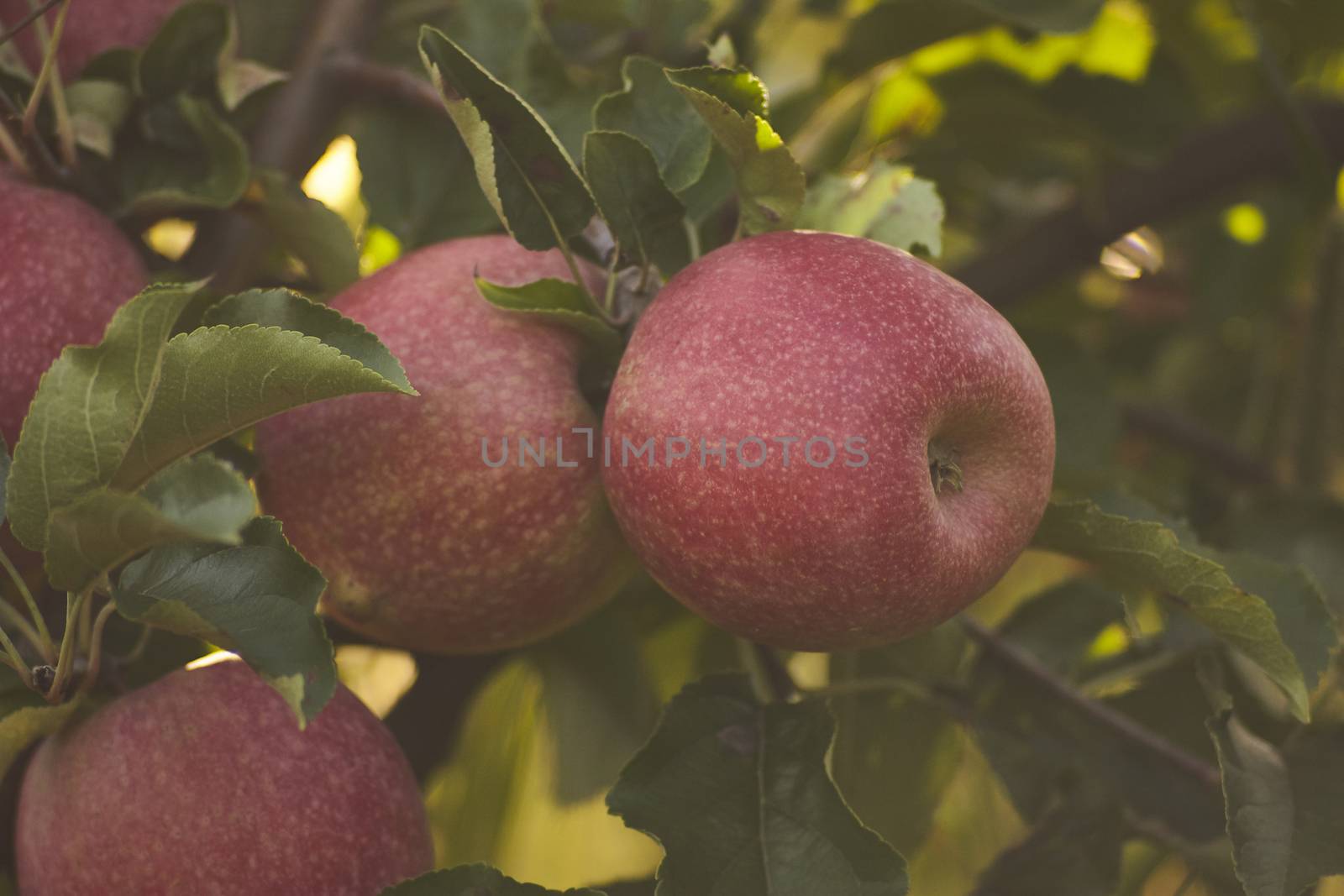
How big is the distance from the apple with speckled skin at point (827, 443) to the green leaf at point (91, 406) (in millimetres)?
245

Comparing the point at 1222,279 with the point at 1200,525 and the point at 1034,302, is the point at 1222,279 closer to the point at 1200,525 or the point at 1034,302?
the point at 1034,302

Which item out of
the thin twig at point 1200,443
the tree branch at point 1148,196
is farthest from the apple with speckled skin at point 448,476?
the thin twig at point 1200,443

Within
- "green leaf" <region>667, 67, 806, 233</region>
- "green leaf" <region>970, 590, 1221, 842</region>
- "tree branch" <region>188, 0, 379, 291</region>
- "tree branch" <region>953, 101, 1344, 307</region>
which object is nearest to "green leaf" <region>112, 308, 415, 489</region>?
"green leaf" <region>667, 67, 806, 233</region>

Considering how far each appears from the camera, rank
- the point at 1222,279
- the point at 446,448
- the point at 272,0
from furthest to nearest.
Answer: the point at 1222,279, the point at 272,0, the point at 446,448

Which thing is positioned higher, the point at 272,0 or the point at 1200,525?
the point at 272,0

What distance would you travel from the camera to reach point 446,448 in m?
0.77

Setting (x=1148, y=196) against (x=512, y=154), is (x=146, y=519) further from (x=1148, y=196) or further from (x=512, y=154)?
(x=1148, y=196)

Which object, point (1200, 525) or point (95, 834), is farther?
point (1200, 525)

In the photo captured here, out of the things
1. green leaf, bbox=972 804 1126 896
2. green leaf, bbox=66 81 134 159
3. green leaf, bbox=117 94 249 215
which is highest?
green leaf, bbox=66 81 134 159

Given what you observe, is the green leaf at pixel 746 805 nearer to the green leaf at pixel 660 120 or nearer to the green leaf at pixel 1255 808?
the green leaf at pixel 1255 808

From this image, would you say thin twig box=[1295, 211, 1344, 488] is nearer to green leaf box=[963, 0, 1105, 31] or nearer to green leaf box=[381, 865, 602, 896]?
green leaf box=[963, 0, 1105, 31]

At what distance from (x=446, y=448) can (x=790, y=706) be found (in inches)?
11.3

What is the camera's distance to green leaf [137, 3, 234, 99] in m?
0.88

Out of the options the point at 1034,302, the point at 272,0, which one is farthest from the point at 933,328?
the point at 1034,302
